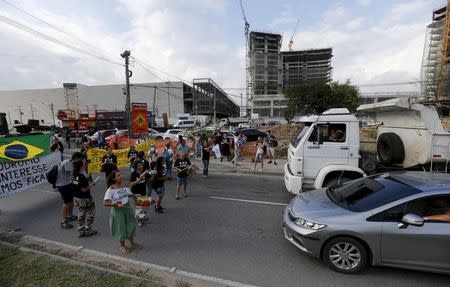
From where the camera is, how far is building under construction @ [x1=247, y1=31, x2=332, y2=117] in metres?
120

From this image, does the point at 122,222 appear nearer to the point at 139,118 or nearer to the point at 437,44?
the point at 139,118

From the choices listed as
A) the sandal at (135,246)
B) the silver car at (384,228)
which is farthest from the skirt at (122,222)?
the silver car at (384,228)

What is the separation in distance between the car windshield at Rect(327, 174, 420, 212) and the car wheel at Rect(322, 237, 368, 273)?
0.51m

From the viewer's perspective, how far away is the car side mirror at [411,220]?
380 cm

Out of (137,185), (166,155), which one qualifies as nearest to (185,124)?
(166,155)

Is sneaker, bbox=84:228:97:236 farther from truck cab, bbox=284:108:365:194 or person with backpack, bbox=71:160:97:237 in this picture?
truck cab, bbox=284:108:365:194

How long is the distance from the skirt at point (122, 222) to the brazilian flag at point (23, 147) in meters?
4.11

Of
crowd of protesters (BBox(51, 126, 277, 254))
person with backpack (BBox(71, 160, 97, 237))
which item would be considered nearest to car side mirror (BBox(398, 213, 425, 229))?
crowd of protesters (BBox(51, 126, 277, 254))

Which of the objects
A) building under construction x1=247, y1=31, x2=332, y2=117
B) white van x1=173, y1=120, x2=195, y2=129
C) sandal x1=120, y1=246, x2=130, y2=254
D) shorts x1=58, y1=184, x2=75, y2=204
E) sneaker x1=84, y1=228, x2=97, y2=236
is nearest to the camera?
sandal x1=120, y1=246, x2=130, y2=254

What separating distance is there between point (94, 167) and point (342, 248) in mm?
9053

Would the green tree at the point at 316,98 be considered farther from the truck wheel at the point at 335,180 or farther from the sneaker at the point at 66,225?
the sneaker at the point at 66,225

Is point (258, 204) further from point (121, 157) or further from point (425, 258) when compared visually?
point (121, 157)

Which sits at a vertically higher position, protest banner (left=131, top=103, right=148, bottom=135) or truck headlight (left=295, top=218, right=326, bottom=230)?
protest banner (left=131, top=103, right=148, bottom=135)

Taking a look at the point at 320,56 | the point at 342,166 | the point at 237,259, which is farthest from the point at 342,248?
the point at 320,56
